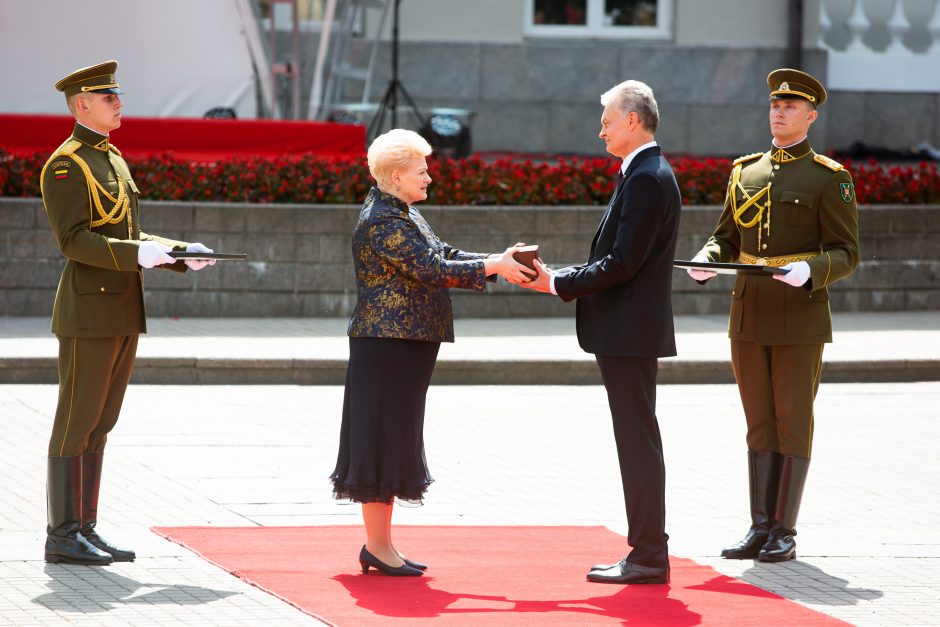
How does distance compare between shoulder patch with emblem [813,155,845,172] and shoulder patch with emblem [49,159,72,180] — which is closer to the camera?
shoulder patch with emblem [49,159,72,180]

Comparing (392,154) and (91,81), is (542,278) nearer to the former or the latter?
(392,154)

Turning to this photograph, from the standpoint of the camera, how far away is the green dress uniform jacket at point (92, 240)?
6.34 meters

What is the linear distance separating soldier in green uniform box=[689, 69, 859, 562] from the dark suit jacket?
47cm

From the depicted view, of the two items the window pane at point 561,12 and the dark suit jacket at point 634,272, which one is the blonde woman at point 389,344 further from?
the window pane at point 561,12

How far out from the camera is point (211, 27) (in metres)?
18.6

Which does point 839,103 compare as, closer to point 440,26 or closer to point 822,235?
point 440,26

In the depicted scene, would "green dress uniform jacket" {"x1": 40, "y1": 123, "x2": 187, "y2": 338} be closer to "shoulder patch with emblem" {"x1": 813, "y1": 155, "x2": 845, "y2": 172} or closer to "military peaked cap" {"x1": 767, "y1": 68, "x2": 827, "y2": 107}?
"military peaked cap" {"x1": 767, "y1": 68, "x2": 827, "y2": 107}

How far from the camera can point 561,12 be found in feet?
73.8

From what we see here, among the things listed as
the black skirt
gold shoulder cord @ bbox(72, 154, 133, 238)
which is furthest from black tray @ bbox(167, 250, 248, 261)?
the black skirt

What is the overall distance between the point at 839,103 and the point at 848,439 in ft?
44.1

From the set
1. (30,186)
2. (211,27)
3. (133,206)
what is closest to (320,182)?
(30,186)

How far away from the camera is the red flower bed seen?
1413cm

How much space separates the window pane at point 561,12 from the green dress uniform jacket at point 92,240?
16.4 meters

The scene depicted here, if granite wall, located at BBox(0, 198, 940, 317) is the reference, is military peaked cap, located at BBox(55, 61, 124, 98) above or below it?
above
